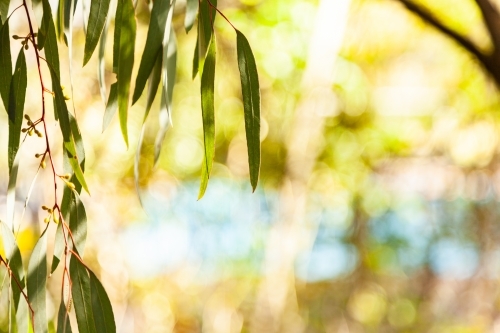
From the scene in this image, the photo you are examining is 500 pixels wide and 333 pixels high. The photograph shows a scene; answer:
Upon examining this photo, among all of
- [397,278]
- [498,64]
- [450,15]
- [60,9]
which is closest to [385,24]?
[450,15]

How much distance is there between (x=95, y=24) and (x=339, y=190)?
12.2ft

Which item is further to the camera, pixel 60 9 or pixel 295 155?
pixel 295 155

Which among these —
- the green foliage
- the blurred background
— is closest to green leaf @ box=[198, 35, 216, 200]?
the green foliage

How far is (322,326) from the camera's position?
4.45 m

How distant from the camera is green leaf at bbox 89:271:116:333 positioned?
2.79ft

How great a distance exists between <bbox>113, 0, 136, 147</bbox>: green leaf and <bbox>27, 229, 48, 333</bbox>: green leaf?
190mm

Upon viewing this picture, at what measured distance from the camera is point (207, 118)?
83 cm

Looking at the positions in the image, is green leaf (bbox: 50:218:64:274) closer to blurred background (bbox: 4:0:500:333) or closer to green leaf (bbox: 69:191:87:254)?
green leaf (bbox: 69:191:87:254)

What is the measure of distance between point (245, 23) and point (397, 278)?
1.99 m

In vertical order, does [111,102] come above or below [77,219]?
above

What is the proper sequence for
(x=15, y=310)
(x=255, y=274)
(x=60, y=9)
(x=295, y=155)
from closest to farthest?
(x=15, y=310), (x=60, y=9), (x=295, y=155), (x=255, y=274)

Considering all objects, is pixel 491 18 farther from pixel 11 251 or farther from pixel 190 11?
pixel 11 251

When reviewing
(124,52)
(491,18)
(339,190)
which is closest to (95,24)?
(124,52)

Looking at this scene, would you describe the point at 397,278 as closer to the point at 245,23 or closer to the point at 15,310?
the point at 245,23
